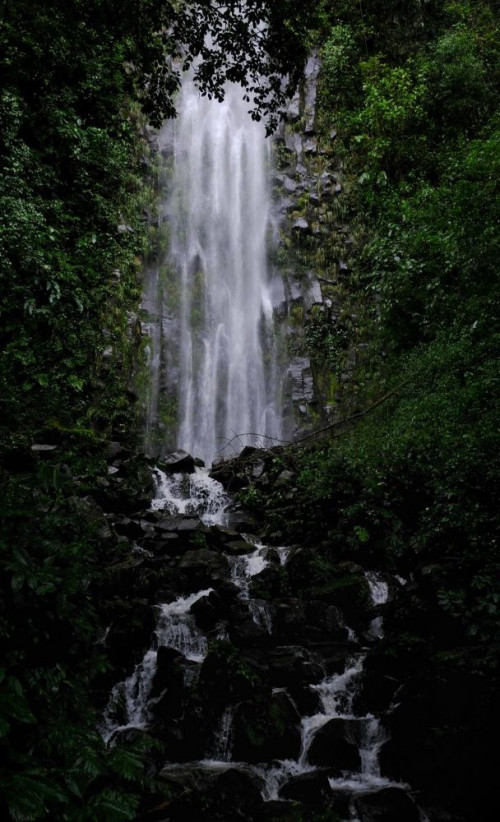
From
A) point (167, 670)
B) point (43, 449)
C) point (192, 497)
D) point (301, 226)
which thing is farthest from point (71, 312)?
point (167, 670)

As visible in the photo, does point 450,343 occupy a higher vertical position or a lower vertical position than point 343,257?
lower

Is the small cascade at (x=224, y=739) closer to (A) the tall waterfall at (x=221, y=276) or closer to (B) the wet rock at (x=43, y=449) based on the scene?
(B) the wet rock at (x=43, y=449)

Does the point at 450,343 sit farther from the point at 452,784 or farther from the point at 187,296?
the point at 187,296

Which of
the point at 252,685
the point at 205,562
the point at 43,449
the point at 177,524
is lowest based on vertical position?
the point at 252,685

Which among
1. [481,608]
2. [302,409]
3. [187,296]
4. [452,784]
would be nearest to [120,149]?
[187,296]

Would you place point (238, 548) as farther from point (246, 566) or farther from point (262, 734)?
point (262, 734)

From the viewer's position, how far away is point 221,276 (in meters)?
16.0

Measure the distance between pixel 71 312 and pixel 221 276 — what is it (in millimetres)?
6011

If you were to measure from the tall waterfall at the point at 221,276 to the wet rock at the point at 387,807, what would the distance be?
31.1 feet

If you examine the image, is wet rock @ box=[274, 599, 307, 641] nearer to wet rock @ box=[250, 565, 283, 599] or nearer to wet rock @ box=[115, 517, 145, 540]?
wet rock @ box=[250, 565, 283, 599]

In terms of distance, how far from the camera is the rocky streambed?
14.1 ft

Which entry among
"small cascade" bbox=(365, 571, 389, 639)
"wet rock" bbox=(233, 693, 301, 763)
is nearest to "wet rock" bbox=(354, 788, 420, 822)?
"wet rock" bbox=(233, 693, 301, 763)

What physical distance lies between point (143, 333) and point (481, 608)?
37.6 feet

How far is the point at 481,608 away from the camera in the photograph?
450 cm
